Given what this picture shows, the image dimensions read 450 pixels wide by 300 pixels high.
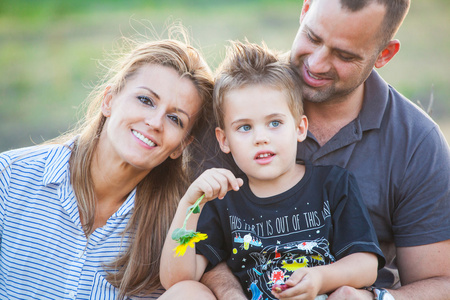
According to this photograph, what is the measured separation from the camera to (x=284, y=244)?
261 cm

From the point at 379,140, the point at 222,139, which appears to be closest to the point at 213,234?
the point at 222,139

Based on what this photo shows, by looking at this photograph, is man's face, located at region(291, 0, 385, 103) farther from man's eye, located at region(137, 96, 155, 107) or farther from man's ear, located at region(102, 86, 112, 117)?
man's ear, located at region(102, 86, 112, 117)

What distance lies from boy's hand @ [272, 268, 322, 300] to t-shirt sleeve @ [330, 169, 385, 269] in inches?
10.3

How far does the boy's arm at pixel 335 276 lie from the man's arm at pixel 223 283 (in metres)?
0.38

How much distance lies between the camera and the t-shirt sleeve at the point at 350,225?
254cm

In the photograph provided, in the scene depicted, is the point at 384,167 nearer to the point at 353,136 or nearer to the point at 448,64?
the point at 353,136

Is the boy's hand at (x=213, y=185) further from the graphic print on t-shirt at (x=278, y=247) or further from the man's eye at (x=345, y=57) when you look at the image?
the man's eye at (x=345, y=57)

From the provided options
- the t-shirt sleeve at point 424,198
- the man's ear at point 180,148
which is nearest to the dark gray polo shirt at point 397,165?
the t-shirt sleeve at point 424,198

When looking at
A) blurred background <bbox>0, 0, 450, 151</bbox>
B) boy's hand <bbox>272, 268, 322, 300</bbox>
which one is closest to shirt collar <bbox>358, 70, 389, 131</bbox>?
boy's hand <bbox>272, 268, 322, 300</bbox>

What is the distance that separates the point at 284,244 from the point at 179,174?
892mm

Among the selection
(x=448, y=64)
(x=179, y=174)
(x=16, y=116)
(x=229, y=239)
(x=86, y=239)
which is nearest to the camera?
(x=229, y=239)

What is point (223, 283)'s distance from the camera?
271 cm

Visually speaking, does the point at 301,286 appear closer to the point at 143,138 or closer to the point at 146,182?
the point at 143,138

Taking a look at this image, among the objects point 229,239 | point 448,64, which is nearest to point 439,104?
point 448,64
